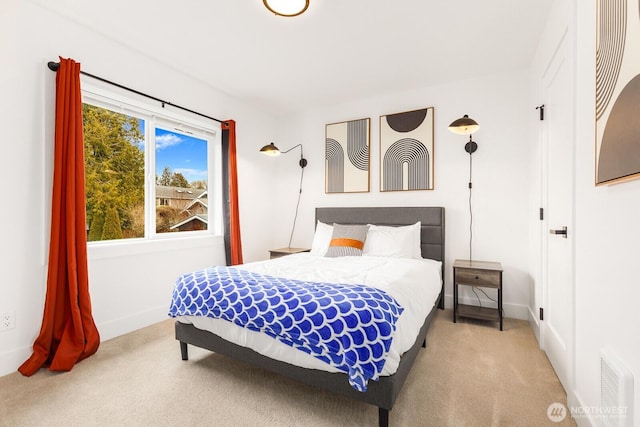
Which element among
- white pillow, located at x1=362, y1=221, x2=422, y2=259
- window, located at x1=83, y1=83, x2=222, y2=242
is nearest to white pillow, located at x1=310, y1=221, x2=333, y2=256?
white pillow, located at x1=362, y1=221, x2=422, y2=259

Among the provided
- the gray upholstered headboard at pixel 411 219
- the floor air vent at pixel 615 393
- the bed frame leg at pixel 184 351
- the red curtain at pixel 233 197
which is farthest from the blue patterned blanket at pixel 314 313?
the gray upholstered headboard at pixel 411 219

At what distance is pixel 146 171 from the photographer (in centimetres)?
317

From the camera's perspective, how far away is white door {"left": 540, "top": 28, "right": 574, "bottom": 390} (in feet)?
6.02

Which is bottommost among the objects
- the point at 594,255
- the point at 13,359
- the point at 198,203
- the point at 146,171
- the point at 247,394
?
the point at 247,394

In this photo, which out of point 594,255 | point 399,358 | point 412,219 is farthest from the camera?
point 412,219

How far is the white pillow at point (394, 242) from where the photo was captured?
3262mm

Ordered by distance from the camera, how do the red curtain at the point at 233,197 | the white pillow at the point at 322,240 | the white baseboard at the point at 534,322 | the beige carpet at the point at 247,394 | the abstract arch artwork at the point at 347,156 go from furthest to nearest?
the abstract arch artwork at the point at 347,156 < the red curtain at the point at 233,197 < the white pillow at the point at 322,240 < the white baseboard at the point at 534,322 < the beige carpet at the point at 247,394

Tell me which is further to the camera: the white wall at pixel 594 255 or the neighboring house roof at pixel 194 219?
A: the neighboring house roof at pixel 194 219

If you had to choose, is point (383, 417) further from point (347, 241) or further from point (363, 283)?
point (347, 241)

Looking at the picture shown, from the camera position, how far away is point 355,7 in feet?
7.52

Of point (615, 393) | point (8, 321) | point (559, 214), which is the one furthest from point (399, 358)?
point (8, 321)

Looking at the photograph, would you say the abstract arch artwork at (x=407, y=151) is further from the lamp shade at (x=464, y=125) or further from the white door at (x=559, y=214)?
the white door at (x=559, y=214)

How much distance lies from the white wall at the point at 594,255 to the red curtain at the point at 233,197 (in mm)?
3227

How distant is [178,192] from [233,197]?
619mm
